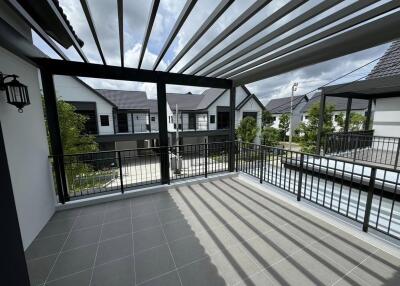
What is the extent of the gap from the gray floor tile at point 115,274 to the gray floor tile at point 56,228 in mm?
1150

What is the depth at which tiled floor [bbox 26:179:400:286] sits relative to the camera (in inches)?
70.2

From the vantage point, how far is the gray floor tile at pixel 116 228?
2.49 meters

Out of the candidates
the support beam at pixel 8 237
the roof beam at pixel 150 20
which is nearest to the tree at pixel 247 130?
the roof beam at pixel 150 20

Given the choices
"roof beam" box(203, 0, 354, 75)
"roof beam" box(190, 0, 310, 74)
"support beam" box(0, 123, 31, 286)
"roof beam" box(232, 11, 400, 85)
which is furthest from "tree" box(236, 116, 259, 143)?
"support beam" box(0, 123, 31, 286)

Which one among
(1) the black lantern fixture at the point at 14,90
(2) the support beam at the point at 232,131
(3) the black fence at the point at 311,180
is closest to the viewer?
Result: (1) the black lantern fixture at the point at 14,90

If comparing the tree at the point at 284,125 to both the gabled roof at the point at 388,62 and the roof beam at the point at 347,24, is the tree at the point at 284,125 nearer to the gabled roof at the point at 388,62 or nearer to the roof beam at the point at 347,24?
the gabled roof at the point at 388,62

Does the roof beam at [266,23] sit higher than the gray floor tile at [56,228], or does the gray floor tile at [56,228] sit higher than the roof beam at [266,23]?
the roof beam at [266,23]

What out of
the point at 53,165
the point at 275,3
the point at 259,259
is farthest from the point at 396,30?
the point at 53,165

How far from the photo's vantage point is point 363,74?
527 cm

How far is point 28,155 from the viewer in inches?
97.9

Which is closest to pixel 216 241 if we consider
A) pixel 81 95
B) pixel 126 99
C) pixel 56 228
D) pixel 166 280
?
pixel 166 280

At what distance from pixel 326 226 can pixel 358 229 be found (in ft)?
1.17

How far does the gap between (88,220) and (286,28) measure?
12.5 ft

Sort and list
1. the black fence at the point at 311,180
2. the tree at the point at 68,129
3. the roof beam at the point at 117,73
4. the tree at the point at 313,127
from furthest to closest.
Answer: the tree at the point at 313,127 < the tree at the point at 68,129 < the roof beam at the point at 117,73 < the black fence at the point at 311,180
